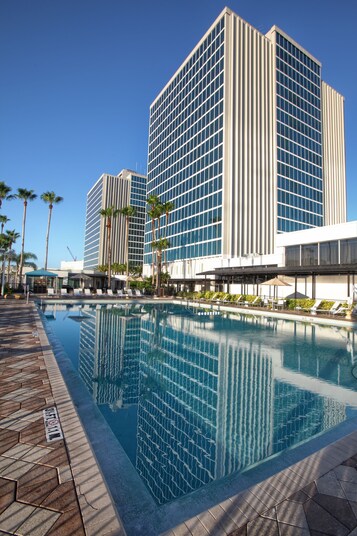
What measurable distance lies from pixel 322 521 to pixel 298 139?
56931 millimetres

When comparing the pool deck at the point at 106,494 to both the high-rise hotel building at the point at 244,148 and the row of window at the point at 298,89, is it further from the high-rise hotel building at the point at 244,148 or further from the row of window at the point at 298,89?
the row of window at the point at 298,89

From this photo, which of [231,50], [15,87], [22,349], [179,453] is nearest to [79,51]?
[15,87]

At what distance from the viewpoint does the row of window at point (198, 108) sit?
43.1m

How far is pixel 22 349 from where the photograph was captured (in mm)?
8016

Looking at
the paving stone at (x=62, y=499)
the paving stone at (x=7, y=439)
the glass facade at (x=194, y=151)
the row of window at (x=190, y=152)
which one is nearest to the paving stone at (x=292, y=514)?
the paving stone at (x=62, y=499)

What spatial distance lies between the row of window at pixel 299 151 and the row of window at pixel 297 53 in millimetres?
17166

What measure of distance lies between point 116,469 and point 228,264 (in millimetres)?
35248

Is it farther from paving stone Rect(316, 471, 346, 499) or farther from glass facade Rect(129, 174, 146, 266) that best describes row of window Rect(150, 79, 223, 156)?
paving stone Rect(316, 471, 346, 499)

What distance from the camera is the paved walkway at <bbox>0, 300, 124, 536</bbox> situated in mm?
2291

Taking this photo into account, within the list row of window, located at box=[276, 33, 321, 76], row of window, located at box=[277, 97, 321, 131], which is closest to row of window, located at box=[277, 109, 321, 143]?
row of window, located at box=[277, 97, 321, 131]

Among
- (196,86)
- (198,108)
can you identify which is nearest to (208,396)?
(198,108)

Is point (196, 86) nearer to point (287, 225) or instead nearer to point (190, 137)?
point (190, 137)

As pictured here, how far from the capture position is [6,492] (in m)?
2.64

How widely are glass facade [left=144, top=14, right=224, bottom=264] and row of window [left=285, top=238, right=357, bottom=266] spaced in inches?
510
